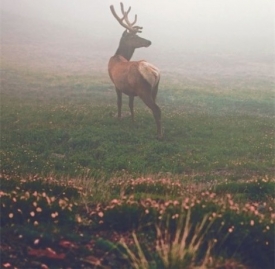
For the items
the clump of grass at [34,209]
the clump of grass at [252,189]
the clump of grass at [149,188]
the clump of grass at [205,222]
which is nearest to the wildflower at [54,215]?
the clump of grass at [34,209]

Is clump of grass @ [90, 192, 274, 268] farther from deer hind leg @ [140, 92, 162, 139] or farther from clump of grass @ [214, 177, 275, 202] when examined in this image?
deer hind leg @ [140, 92, 162, 139]

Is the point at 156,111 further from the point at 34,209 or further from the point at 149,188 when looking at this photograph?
the point at 34,209

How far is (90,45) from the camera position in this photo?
97.2 m

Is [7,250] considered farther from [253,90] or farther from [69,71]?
[69,71]

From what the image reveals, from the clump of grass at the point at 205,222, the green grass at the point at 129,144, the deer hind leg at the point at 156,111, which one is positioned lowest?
the green grass at the point at 129,144

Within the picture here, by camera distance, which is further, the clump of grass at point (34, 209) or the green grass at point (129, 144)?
the green grass at point (129, 144)

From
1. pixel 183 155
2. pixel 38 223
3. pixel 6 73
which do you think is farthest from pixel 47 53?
pixel 38 223

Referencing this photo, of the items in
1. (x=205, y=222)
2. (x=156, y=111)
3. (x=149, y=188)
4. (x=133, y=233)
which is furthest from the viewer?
(x=156, y=111)

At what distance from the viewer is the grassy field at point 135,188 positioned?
6.57 meters

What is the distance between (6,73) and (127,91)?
1375 inches

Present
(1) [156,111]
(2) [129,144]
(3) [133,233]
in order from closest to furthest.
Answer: (3) [133,233], (2) [129,144], (1) [156,111]

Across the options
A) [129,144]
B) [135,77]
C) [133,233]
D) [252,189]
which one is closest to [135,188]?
[252,189]

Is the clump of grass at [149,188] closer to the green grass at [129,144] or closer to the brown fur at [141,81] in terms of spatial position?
the green grass at [129,144]

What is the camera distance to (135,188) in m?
9.12
